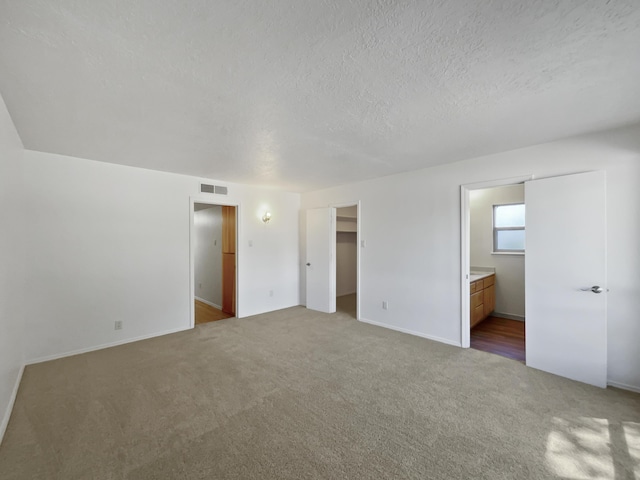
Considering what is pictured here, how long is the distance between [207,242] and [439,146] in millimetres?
5632

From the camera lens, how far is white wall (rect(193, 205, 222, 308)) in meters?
6.14

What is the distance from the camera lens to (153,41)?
143 cm

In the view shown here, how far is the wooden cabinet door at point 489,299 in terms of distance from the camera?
4688 mm

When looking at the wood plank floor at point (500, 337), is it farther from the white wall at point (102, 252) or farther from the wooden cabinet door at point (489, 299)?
the white wall at point (102, 252)

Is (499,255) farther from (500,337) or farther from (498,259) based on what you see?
(500,337)

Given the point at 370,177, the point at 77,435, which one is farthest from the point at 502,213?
the point at 77,435

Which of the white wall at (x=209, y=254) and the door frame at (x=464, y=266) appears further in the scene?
the white wall at (x=209, y=254)

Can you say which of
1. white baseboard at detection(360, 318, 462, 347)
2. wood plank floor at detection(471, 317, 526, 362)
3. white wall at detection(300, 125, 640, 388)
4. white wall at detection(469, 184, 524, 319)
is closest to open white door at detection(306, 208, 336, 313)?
white wall at detection(300, 125, 640, 388)

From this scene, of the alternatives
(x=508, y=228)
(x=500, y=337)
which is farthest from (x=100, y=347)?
(x=508, y=228)

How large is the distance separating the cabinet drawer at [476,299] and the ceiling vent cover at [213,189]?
4.50 meters

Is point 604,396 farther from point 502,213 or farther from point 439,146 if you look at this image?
point 502,213

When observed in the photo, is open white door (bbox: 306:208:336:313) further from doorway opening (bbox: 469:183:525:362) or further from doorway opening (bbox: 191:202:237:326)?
doorway opening (bbox: 469:183:525:362)

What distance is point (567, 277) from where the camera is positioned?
111 inches

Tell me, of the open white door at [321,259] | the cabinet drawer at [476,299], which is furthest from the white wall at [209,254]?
the cabinet drawer at [476,299]
